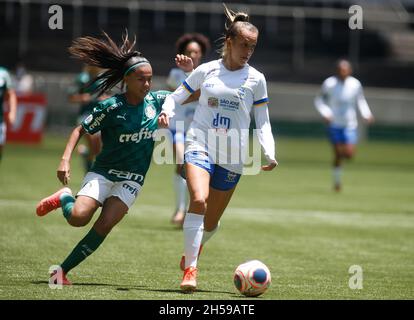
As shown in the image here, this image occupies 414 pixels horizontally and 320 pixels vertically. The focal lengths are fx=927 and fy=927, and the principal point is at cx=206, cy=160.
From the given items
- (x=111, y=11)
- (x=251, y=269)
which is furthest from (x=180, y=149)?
(x=111, y=11)

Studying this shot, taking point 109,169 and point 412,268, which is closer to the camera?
point 109,169

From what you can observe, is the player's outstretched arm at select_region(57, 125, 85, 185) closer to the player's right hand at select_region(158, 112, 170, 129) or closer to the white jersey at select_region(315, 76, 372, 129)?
the player's right hand at select_region(158, 112, 170, 129)

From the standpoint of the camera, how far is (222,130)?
8172 mm

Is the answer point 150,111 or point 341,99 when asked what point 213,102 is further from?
point 341,99

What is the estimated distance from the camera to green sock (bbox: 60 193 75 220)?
26.4 feet

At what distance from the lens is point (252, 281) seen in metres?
7.76

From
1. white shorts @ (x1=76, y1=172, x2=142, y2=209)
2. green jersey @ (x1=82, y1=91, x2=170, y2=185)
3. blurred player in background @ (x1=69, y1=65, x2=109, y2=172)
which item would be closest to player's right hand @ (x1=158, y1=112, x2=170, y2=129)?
green jersey @ (x1=82, y1=91, x2=170, y2=185)

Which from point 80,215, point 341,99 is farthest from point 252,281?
point 341,99

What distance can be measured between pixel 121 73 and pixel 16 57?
27379 millimetres

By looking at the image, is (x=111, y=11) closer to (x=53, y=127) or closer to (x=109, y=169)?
(x=53, y=127)

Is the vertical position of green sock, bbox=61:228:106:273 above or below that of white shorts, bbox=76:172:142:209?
below

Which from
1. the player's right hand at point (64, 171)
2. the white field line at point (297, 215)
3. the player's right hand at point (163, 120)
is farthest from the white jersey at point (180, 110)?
the player's right hand at point (64, 171)

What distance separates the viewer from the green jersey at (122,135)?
8.17 meters
